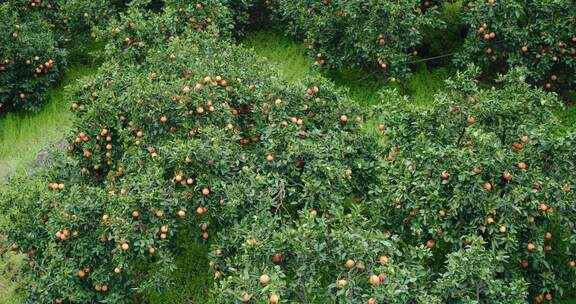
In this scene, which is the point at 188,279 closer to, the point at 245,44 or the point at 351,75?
the point at 351,75

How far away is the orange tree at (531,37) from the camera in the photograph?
8.35 metres

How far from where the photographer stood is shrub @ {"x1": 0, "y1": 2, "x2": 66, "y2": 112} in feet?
34.5

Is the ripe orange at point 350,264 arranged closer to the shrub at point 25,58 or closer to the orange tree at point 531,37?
the orange tree at point 531,37

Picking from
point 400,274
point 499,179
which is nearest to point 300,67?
point 499,179

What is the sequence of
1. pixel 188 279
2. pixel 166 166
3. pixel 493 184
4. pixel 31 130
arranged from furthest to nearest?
1. pixel 31 130
2. pixel 188 279
3. pixel 166 166
4. pixel 493 184

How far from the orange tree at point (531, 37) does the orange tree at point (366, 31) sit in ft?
2.40

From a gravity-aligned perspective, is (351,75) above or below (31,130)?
above

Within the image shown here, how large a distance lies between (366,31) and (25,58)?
5.41 m

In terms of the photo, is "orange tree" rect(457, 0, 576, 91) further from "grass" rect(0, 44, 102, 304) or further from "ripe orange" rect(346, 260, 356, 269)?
"grass" rect(0, 44, 102, 304)

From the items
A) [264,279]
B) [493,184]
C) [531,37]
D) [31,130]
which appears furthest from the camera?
[31,130]

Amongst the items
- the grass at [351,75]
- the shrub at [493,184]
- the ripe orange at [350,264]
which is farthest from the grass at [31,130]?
the ripe orange at [350,264]

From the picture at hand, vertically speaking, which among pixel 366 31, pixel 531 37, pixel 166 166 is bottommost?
pixel 166 166

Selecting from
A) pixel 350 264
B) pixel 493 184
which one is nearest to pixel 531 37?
pixel 493 184

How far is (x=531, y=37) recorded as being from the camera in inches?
335
